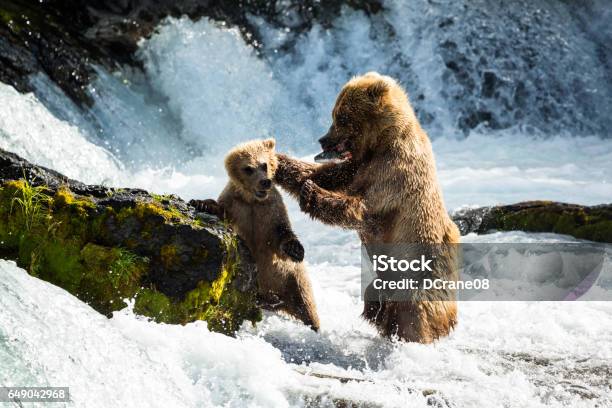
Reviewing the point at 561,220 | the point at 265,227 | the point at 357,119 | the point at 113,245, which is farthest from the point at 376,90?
the point at 561,220

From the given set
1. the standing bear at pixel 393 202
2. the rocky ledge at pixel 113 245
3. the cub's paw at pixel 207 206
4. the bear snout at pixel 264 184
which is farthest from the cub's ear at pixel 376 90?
the rocky ledge at pixel 113 245

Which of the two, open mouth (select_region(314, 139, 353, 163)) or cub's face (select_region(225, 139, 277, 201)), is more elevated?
open mouth (select_region(314, 139, 353, 163))

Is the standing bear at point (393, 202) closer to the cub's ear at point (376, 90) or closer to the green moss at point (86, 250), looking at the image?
the cub's ear at point (376, 90)

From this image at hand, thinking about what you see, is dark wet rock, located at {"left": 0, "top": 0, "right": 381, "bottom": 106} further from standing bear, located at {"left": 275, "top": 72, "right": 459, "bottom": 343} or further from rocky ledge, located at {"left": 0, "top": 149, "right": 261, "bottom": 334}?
rocky ledge, located at {"left": 0, "top": 149, "right": 261, "bottom": 334}

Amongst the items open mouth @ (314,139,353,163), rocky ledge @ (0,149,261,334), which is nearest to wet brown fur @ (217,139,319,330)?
open mouth @ (314,139,353,163)

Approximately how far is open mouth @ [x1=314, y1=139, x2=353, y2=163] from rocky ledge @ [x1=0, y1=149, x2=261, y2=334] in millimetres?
1352

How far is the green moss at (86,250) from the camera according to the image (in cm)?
441

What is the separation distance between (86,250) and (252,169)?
57.2 inches

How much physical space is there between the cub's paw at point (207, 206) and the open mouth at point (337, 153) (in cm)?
84

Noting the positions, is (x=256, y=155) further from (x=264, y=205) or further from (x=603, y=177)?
(x=603, y=177)

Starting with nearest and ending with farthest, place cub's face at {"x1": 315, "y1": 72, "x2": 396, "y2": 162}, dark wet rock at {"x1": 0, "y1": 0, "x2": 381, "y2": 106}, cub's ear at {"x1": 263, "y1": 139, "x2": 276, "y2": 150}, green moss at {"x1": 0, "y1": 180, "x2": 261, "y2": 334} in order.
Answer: green moss at {"x1": 0, "y1": 180, "x2": 261, "y2": 334} → cub's face at {"x1": 315, "y1": 72, "x2": 396, "y2": 162} → cub's ear at {"x1": 263, "y1": 139, "x2": 276, "y2": 150} → dark wet rock at {"x1": 0, "y1": 0, "x2": 381, "y2": 106}

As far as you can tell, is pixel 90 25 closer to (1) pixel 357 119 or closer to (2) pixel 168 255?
(1) pixel 357 119

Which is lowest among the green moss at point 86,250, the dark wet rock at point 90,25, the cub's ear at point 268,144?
the green moss at point 86,250

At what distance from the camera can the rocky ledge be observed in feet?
14.5
